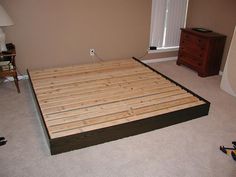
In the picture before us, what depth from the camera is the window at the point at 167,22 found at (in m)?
4.15

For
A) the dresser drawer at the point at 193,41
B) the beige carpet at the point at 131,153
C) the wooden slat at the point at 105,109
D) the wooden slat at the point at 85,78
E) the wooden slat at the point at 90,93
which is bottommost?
the beige carpet at the point at 131,153

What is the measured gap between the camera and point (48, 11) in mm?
3451

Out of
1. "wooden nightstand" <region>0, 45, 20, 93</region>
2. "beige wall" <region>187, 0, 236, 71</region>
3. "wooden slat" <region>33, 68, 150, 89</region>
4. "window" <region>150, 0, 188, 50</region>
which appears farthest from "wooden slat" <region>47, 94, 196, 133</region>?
"window" <region>150, 0, 188, 50</region>

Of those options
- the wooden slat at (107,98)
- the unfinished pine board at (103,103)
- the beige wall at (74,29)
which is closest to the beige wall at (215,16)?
the beige wall at (74,29)

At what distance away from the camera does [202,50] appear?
150 inches

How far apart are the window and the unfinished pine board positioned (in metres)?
1.02

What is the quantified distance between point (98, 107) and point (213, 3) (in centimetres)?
275

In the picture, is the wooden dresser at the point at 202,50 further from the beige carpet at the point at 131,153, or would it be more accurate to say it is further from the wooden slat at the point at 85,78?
the beige carpet at the point at 131,153

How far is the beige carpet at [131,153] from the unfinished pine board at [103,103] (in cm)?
10

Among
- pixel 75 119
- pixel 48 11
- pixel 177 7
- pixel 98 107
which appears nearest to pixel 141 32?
pixel 177 7

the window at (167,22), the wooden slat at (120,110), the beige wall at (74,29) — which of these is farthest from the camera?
the window at (167,22)

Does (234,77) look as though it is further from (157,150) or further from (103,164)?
(103,164)

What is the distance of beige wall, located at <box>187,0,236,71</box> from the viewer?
3.70 metres

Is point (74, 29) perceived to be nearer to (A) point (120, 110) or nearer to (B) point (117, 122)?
(A) point (120, 110)
